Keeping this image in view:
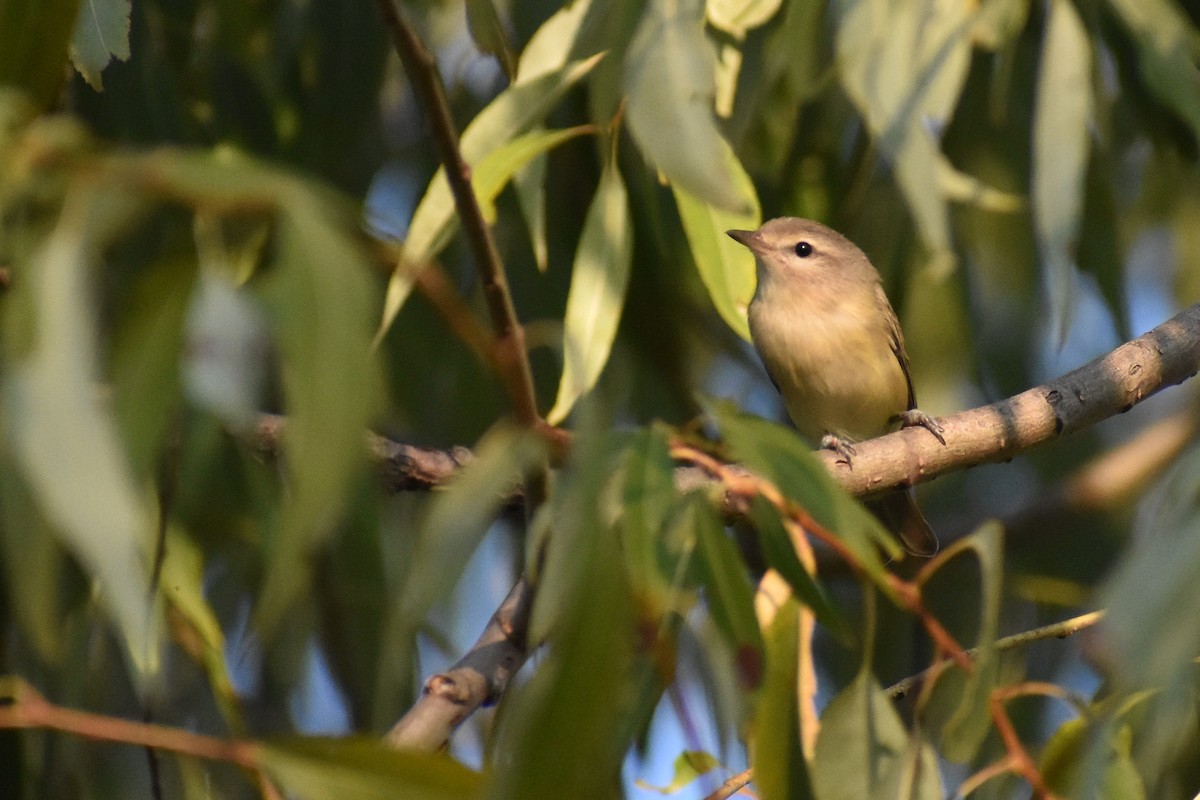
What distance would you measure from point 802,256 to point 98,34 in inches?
99.4

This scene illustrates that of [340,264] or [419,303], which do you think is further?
[419,303]

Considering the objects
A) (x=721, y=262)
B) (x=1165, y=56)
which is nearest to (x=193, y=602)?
(x=721, y=262)

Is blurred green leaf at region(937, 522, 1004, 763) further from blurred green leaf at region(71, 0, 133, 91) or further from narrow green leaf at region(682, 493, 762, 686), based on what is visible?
blurred green leaf at region(71, 0, 133, 91)

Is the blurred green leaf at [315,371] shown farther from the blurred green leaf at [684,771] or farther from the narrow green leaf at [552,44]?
the narrow green leaf at [552,44]

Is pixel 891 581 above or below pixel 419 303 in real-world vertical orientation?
above

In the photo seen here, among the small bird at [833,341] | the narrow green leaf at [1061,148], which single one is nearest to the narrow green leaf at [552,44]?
the narrow green leaf at [1061,148]

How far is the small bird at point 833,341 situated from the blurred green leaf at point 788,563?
253cm

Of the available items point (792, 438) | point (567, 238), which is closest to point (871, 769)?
point (792, 438)

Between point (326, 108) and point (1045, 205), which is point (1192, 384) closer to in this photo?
point (326, 108)

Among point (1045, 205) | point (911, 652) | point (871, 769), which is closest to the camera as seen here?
point (871, 769)

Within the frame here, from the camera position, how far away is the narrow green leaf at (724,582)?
69.5 inches

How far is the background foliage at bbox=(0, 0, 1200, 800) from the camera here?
133 centimetres

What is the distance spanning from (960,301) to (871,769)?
243 centimetres

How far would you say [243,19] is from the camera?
376cm
